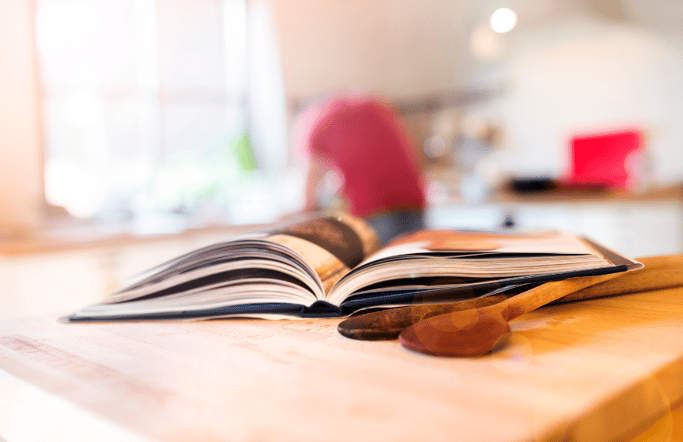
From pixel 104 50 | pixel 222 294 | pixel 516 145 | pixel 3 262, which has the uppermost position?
pixel 104 50

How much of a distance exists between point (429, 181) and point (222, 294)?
372cm

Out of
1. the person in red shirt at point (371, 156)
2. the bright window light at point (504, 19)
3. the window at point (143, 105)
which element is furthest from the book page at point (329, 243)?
the bright window light at point (504, 19)

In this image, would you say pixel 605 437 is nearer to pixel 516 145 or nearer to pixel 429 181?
pixel 516 145

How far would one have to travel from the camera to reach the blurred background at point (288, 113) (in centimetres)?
251

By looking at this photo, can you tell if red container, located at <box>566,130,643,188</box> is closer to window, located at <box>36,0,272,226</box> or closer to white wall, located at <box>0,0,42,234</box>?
window, located at <box>36,0,272,226</box>

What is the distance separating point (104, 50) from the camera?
10.4ft

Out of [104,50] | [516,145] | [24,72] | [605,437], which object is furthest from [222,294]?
[516,145]

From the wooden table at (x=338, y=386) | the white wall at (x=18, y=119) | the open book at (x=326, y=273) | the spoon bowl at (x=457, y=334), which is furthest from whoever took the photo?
the white wall at (x=18, y=119)

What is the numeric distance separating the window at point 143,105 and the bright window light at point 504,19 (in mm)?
1847

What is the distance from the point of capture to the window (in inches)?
115

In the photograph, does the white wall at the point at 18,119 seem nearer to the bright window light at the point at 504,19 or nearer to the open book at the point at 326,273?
the open book at the point at 326,273

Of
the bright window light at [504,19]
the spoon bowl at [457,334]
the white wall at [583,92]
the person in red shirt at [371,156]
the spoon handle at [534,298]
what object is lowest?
the spoon bowl at [457,334]

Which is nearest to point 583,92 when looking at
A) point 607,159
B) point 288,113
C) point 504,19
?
point 607,159

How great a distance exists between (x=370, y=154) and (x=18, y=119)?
1.81 meters
